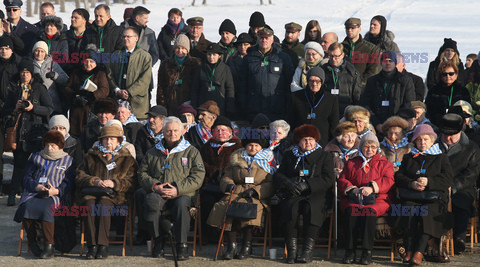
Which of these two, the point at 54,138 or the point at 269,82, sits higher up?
the point at 269,82

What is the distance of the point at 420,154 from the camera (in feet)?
32.6

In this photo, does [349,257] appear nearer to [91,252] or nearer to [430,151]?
[430,151]

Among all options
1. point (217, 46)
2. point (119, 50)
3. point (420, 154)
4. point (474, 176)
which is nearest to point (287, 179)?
point (420, 154)

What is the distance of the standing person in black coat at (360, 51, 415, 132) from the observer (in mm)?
12267

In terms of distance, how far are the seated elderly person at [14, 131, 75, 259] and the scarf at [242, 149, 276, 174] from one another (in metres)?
2.16

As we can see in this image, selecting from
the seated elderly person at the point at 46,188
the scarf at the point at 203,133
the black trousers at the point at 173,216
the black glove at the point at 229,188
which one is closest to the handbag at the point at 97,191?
the seated elderly person at the point at 46,188

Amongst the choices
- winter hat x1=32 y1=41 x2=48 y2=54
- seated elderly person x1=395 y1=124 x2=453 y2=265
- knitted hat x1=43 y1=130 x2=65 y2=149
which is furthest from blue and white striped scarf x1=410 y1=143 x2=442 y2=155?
winter hat x1=32 y1=41 x2=48 y2=54

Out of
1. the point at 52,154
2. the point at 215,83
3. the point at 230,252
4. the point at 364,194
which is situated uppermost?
the point at 215,83

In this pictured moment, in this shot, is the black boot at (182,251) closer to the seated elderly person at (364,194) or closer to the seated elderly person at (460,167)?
the seated elderly person at (364,194)

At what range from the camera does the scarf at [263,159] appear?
1030 cm

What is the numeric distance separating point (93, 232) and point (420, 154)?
3.92 metres

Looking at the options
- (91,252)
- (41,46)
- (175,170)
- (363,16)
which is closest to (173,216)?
(175,170)

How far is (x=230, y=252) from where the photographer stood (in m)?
9.91

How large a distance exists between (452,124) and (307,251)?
2414 mm
